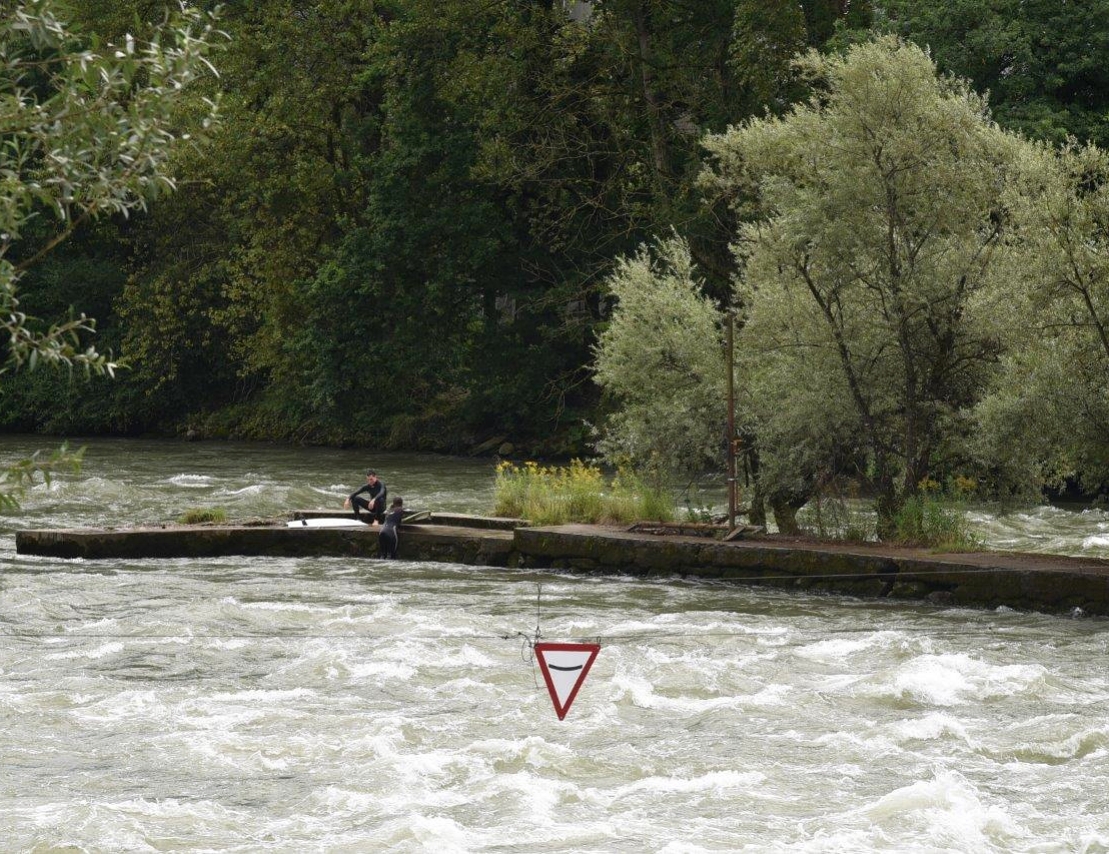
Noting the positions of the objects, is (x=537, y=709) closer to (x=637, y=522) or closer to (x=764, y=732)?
(x=764, y=732)

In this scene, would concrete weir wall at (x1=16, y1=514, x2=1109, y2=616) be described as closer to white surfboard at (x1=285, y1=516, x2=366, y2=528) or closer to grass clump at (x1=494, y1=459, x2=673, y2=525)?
white surfboard at (x1=285, y1=516, x2=366, y2=528)

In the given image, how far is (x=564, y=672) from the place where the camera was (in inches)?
535

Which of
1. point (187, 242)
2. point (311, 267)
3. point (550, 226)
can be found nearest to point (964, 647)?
point (550, 226)

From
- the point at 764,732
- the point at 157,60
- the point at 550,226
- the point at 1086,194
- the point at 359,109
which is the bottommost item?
the point at 764,732

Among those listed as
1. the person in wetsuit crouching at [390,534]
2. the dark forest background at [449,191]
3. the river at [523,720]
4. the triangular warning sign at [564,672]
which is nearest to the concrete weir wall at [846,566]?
the river at [523,720]

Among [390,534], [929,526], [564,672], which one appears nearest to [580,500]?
[390,534]

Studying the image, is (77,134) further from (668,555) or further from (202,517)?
(202,517)

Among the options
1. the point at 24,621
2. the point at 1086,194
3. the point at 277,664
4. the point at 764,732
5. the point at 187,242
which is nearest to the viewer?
the point at 764,732

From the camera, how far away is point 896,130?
2227 cm

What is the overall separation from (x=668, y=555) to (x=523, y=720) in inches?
351

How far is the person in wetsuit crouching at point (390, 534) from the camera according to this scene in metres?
24.9

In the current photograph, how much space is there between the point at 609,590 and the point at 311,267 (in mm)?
29619

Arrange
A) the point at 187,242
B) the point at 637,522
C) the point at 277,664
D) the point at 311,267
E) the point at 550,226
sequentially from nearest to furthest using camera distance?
the point at 277,664, the point at 637,522, the point at 550,226, the point at 311,267, the point at 187,242

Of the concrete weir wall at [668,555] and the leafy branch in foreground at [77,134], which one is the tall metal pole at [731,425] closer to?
the concrete weir wall at [668,555]
